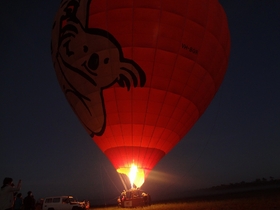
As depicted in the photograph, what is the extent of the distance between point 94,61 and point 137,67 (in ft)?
6.81

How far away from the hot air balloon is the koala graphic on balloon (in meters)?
0.05

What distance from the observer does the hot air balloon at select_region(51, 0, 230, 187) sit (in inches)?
537

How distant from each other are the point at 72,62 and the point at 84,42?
4.34ft

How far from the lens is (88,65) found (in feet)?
46.8

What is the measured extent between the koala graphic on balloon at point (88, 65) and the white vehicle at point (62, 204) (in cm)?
445

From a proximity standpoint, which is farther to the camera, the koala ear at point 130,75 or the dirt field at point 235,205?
the koala ear at point 130,75

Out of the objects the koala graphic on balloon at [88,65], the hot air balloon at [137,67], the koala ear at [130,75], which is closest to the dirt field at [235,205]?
the hot air balloon at [137,67]

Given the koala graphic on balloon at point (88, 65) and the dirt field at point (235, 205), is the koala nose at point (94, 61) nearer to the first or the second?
the koala graphic on balloon at point (88, 65)

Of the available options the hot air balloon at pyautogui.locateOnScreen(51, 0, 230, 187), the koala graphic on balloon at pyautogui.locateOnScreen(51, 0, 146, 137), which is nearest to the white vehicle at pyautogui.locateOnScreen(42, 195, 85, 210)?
the hot air balloon at pyautogui.locateOnScreen(51, 0, 230, 187)

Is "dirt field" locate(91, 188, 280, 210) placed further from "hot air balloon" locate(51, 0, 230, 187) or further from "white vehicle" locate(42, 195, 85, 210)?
"hot air balloon" locate(51, 0, 230, 187)

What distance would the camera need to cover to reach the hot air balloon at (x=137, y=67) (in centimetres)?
1363

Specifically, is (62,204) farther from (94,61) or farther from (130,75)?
(130,75)

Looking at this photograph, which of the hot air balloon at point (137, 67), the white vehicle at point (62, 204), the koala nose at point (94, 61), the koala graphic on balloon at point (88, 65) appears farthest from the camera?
the white vehicle at point (62, 204)

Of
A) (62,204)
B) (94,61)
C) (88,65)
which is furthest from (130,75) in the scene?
(62,204)
